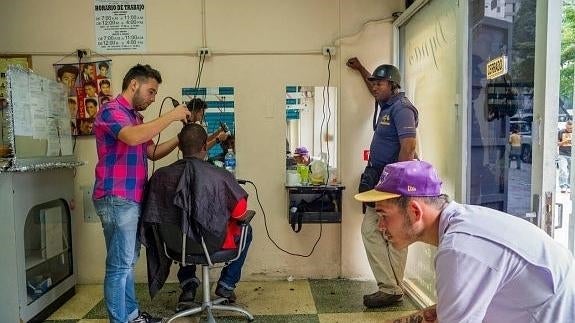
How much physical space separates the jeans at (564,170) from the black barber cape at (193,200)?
1488 mm

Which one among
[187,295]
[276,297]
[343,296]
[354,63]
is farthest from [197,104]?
[343,296]

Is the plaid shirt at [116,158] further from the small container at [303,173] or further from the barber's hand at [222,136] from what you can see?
the small container at [303,173]

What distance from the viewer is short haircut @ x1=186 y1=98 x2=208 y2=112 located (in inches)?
117

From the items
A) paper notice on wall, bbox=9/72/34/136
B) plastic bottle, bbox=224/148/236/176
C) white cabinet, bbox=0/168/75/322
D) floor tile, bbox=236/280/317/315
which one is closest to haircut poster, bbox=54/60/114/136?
white cabinet, bbox=0/168/75/322

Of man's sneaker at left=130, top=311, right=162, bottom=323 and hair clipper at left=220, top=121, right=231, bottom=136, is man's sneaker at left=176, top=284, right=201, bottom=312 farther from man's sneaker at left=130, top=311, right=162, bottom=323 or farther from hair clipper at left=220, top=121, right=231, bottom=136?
hair clipper at left=220, top=121, right=231, bottom=136

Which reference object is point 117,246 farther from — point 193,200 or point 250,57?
point 250,57

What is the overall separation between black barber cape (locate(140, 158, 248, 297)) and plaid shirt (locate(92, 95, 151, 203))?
11 centimetres

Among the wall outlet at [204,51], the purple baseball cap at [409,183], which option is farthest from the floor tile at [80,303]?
the purple baseball cap at [409,183]

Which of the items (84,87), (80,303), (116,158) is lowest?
(80,303)

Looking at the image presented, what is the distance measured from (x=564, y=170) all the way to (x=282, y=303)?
182cm

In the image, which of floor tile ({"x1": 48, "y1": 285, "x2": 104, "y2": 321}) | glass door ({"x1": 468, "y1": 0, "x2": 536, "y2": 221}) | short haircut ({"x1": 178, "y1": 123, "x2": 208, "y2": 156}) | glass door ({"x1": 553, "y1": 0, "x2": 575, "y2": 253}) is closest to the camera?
glass door ({"x1": 553, "y1": 0, "x2": 575, "y2": 253})

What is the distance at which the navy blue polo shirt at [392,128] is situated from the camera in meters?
2.33

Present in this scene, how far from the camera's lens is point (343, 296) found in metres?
2.76

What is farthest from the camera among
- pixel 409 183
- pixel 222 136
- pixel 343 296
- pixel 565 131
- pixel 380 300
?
pixel 222 136
